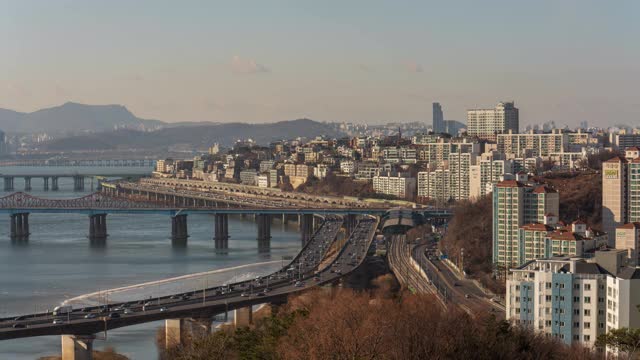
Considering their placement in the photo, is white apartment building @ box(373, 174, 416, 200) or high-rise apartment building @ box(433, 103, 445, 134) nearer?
white apartment building @ box(373, 174, 416, 200)

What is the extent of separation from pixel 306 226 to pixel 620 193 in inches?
411

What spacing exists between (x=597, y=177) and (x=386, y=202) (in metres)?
11.0

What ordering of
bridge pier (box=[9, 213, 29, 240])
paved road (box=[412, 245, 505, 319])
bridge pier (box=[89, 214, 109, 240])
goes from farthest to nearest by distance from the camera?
bridge pier (box=[9, 213, 29, 240])
bridge pier (box=[89, 214, 109, 240])
paved road (box=[412, 245, 505, 319])

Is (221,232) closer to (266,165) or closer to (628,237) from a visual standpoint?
(628,237)

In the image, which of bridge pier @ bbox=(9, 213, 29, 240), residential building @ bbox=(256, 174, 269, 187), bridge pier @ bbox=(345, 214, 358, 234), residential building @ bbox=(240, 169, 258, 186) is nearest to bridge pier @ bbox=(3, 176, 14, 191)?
residential building @ bbox=(240, 169, 258, 186)

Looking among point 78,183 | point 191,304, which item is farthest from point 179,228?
point 78,183

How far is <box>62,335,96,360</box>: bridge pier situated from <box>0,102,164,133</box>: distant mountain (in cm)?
12737

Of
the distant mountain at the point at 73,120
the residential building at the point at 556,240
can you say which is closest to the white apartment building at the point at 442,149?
the residential building at the point at 556,240

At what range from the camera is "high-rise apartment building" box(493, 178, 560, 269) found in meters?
Result: 18.1

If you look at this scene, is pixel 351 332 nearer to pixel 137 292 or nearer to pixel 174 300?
pixel 174 300

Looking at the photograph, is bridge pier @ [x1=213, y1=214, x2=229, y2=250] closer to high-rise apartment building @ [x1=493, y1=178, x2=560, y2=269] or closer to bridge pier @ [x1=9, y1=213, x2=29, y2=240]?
bridge pier @ [x1=9, y1=213, x2=29, y2=240]

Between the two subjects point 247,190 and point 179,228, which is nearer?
point 179,228

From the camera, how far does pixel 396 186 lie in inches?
1323

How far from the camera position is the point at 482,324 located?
9.95m
